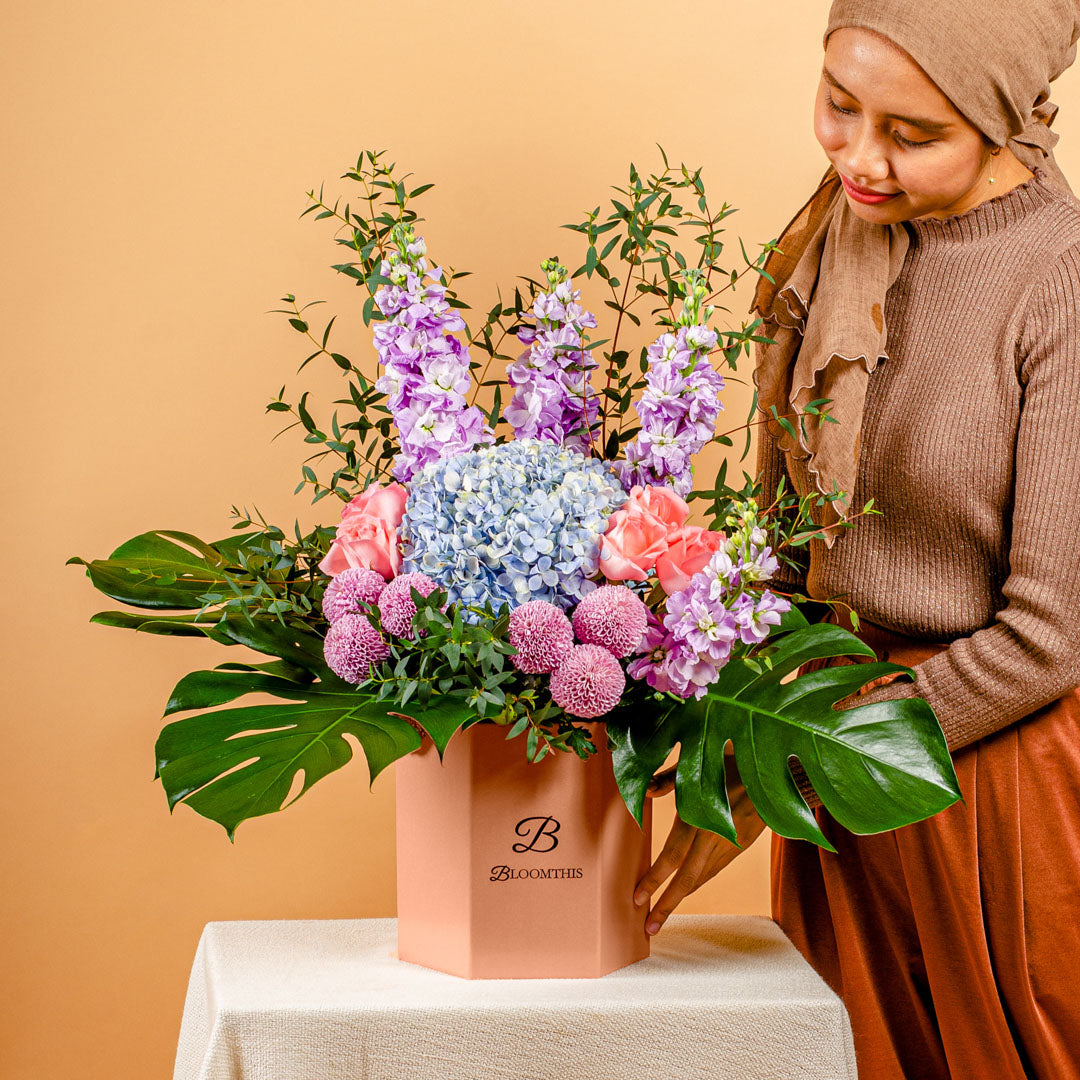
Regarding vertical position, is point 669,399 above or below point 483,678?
above

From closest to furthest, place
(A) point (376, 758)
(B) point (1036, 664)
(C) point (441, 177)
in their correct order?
(A) point (376, 758)
(B) point (1036, 664)
(C) point (441, 177)

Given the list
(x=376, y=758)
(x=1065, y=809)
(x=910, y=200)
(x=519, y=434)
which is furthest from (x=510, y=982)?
(x=910, y=200)

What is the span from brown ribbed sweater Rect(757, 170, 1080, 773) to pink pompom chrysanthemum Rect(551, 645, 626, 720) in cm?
35

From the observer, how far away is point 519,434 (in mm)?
1019

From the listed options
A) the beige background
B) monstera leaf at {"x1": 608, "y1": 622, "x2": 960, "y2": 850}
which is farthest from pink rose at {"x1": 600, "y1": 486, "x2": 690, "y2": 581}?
the beige background

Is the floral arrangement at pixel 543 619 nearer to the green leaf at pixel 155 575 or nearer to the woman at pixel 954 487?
the green leaf at pixel 155 575

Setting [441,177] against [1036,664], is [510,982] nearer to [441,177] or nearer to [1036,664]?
[1036,664]

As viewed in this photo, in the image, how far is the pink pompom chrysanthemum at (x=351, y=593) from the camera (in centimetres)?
88

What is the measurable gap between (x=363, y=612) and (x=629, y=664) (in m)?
0.19

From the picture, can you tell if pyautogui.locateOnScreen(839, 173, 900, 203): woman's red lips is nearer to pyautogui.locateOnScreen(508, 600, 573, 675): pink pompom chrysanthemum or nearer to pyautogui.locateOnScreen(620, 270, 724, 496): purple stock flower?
pyautogui.locateOnScreen(620, 270, 724, 496): purple stock flower

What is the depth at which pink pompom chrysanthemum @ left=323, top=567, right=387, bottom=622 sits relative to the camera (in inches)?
34.7

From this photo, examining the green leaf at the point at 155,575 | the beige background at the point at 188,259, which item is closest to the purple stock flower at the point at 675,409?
the green leaf at the point at 155,575

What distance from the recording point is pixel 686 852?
1.03 meters

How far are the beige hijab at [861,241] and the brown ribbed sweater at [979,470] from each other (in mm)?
38
